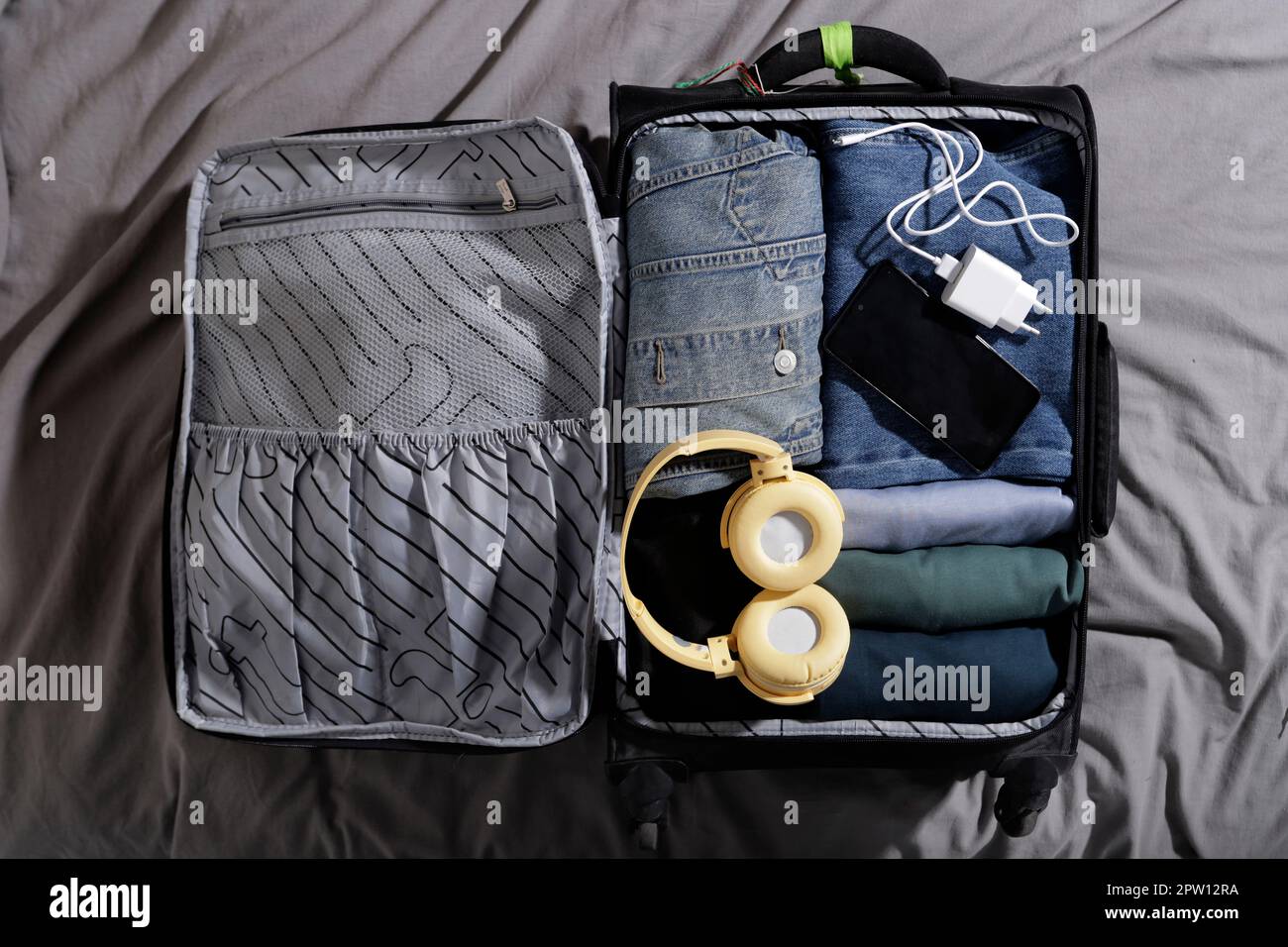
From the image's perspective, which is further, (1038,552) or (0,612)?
(0,612)

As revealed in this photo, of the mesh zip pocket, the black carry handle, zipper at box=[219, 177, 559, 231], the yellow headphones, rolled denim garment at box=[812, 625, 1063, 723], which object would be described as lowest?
rolled denim garment at box=[812, 625, 1063, 723]

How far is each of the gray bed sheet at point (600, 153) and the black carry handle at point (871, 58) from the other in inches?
5.7

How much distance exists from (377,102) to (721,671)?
0.64 meters

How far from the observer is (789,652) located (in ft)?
2.24

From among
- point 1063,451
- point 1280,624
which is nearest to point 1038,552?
point 1063,451

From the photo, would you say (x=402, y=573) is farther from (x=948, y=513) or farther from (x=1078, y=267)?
(x=1078, y=267)

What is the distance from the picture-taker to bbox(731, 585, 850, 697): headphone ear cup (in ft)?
2.21

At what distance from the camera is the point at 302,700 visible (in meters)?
0.76

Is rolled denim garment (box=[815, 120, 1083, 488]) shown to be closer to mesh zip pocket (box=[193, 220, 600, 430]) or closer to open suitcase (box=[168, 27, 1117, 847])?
open suitcase (box=[168, 27, 1117, 847])

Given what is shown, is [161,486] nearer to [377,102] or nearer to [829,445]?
[377,102]

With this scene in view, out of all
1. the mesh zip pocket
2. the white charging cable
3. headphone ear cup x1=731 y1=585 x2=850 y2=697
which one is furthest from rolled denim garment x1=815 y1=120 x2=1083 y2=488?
the mesh zip pocket

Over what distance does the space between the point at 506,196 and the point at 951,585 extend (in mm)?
476

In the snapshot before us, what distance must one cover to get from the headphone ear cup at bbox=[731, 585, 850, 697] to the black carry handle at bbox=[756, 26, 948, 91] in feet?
1.41

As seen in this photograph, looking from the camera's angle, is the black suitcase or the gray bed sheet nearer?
the black suitcase
